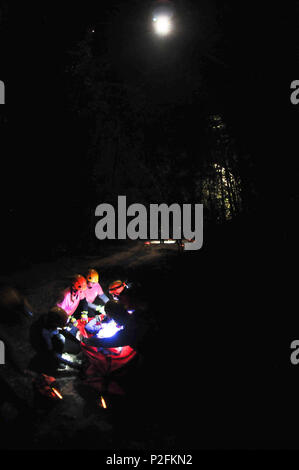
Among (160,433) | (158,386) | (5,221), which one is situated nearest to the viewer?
(160,433)

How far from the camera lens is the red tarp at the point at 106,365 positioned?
4328 millimetres

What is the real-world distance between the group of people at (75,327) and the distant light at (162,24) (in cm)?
493

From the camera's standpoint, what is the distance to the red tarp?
14.2 ft

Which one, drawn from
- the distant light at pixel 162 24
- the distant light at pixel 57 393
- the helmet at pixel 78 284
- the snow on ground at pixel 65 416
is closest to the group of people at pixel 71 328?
the helmet at pixel 78 284

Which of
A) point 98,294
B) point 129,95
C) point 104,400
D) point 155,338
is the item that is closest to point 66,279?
point 98,294

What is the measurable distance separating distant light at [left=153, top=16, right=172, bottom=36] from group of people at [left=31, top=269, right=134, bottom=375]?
4.93m

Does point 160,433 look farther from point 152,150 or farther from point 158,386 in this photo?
point 152,150

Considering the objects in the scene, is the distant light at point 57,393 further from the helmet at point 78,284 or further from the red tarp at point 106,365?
the helmet at point 78,284

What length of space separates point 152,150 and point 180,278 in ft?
13.6

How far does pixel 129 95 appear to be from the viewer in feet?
31.1

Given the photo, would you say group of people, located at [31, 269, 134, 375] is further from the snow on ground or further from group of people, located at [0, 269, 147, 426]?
the snow on ground

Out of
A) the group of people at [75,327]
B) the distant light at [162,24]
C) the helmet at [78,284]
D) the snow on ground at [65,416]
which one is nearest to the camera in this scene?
the snow on ground at [65,416]

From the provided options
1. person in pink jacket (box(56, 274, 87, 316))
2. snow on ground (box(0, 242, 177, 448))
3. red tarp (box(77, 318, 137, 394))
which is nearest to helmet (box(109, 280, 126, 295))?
person in pink jacket (box(56, 274, 87, 316))

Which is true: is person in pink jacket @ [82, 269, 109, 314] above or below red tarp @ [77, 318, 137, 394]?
above
